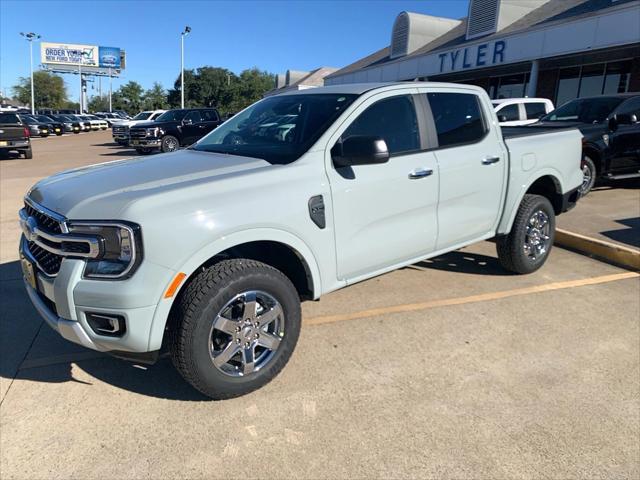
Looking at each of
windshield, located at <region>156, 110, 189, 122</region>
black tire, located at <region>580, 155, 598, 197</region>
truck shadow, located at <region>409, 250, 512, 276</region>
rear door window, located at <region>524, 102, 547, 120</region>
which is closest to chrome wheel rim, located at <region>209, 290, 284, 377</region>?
truck shadow, located at <region>409, 250, 512, 276</region>

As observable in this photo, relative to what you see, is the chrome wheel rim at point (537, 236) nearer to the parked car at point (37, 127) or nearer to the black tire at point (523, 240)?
the black tire at point (523, 240)

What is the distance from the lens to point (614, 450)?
2.55 m

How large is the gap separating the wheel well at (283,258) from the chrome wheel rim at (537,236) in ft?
8.82

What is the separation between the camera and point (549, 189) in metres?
5.30

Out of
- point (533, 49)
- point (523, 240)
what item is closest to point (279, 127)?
point (523, 240)

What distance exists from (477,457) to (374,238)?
1553 millimetres

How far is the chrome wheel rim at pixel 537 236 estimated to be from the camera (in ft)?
16.2

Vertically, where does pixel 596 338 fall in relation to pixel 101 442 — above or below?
above

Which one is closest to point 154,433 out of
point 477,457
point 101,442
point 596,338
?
point 101,442

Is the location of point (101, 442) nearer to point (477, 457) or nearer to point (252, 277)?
point (252, 277)

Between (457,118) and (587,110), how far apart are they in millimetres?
6878

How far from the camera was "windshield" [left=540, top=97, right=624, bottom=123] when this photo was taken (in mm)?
9334

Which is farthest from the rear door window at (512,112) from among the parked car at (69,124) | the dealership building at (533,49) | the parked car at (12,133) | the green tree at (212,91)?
the green tree at (212,91)

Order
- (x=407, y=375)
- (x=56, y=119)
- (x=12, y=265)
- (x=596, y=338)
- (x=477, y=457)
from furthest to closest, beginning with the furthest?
(x=56, y=119)
(x=12, y=265)
(x=596, y=338)
(x=407, y=375)
(x=477, y=457)
